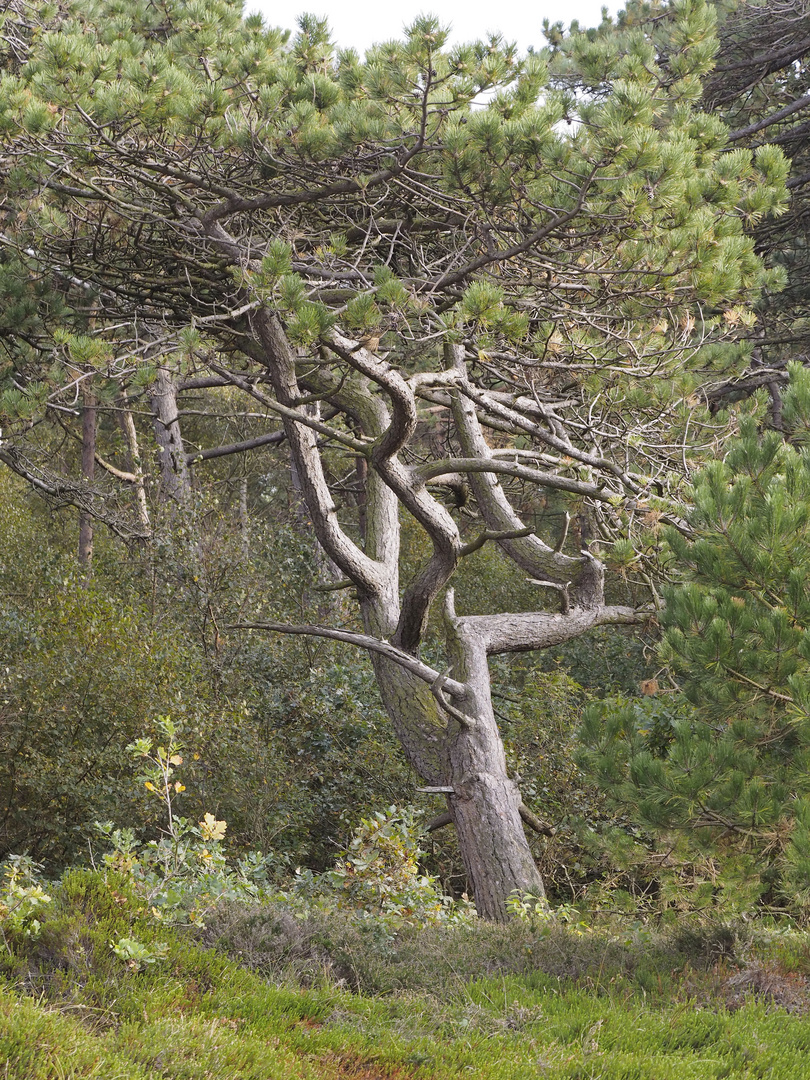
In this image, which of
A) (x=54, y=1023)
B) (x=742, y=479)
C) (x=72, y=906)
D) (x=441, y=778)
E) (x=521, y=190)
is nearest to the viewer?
(x=54, y=1023)

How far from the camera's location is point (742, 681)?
453 centimetres

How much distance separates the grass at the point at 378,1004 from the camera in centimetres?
325

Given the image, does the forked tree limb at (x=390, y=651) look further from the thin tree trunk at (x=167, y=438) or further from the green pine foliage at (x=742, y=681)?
the thin tree trunk at (x=167, y=438)

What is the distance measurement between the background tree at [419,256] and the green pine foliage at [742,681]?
1.37 metres

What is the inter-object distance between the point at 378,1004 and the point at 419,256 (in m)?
5.14

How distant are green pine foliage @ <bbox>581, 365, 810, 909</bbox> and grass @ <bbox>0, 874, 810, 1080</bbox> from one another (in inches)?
23.1

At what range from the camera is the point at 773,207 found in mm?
7105

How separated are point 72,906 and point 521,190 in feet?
15.6

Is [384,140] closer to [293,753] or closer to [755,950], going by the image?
[755,950]

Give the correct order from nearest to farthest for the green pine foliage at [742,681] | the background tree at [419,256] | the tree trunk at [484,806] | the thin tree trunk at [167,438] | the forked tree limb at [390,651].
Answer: the green pine foliage at [742,681] → the background tree at [419,256] → the tree trunk at [484,806] → the forked tree limb at [390,651] → the thin tree trunk at [167,438]

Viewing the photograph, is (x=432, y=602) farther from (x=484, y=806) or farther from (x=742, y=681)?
(x=742, y=681)

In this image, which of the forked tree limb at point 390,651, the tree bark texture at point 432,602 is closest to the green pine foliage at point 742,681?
the tree bark texture at point 432,602

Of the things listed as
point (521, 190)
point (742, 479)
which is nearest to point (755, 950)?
point (742, 479)

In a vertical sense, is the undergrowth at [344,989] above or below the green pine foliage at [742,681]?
below
